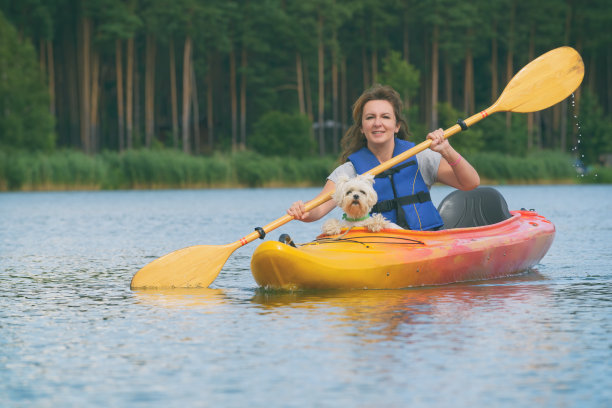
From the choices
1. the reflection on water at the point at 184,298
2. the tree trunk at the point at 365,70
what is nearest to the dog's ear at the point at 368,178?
the reflection on water at the point at 184,298

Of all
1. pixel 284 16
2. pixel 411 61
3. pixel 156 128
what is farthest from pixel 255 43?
pixel 411 61

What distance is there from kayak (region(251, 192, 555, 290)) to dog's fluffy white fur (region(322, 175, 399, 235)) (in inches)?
2.2

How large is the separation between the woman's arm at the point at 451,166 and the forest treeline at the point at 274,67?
3169 centimetres

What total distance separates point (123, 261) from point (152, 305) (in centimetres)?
362

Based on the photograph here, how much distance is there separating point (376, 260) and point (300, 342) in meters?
2.08

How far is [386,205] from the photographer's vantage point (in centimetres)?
823

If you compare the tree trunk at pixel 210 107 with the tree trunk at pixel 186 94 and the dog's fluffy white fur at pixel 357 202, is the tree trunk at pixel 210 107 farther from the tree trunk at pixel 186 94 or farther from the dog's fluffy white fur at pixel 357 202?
the dog's fluffy white fur at pixel 357 202

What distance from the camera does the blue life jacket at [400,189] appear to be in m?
8.16

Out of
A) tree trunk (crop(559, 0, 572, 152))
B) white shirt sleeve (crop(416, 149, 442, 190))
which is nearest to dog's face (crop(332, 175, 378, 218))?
white shirt sleeve (crop(416, 149, 442, 190))

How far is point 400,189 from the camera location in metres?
8.16

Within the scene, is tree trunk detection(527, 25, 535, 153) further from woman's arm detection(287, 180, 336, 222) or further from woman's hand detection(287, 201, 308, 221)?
woman's hand detection(287, 201, 308, 221)

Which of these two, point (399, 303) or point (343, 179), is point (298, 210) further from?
point (399, 303)

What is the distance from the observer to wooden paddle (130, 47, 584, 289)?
8.34 m

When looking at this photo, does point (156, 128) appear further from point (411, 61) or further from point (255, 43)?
point (411, 61)
